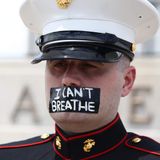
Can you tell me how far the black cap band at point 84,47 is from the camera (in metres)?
2.43

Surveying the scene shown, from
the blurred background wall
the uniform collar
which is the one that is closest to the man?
the uniform collar

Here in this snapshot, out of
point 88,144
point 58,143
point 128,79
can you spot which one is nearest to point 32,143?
point 58,143

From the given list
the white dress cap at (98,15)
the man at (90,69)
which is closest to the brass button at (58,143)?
the man at (90,69)

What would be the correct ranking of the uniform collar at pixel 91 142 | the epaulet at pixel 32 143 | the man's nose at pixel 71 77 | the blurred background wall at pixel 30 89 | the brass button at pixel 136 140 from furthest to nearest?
the blurred background wall at pixel 30 89
the epaulet at pixel 32 143
the brass button at pixel 136 140
the uniform collar at pixel 91 142
the man's nose at pixel 71 77

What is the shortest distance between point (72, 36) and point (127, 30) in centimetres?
23

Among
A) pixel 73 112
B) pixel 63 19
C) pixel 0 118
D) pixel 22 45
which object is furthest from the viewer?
pixel 0 118

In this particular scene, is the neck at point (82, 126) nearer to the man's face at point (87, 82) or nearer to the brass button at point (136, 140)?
the man's face at point (87, 82)

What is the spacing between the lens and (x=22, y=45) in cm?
702

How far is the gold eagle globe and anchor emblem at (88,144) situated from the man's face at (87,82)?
7 cm

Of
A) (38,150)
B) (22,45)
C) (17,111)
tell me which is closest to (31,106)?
(17,111)

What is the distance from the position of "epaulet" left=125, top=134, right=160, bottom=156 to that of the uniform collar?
0.12 ft

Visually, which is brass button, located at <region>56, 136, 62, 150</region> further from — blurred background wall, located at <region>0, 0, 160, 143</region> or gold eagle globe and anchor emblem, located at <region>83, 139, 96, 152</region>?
blurred background wall, located at <region>0, 0, 160, 143</region>

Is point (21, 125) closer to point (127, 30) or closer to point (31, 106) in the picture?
point (31, 106)

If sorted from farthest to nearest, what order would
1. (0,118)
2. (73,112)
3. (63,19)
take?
1. (0,118)
2. (63,19)
3. (73,112)
